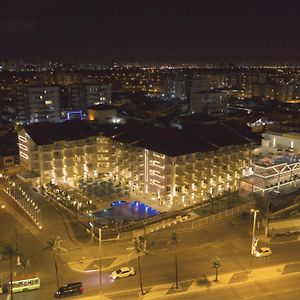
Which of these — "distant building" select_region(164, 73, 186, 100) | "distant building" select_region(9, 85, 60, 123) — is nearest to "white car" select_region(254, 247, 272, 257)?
"distant building" select_region(9, 85, 60, 123)

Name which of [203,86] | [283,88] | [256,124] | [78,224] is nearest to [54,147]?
[78,224]

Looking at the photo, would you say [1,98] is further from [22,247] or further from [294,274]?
[294,274]

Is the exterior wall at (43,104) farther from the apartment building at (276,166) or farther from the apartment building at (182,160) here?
the apartment building at (276,166)

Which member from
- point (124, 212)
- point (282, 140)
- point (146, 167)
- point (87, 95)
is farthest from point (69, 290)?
point (87, 95)

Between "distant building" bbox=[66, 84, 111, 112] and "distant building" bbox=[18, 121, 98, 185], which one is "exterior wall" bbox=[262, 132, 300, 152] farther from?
"distant building" bbox=[66, 84, 111, 112]

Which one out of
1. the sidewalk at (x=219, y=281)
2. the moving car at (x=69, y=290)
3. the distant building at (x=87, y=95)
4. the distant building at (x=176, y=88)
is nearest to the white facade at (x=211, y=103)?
the distant building at (x=87, y=95)

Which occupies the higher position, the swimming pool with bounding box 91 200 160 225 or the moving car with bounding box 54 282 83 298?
the moving car with bounding box 54 282 83 298
